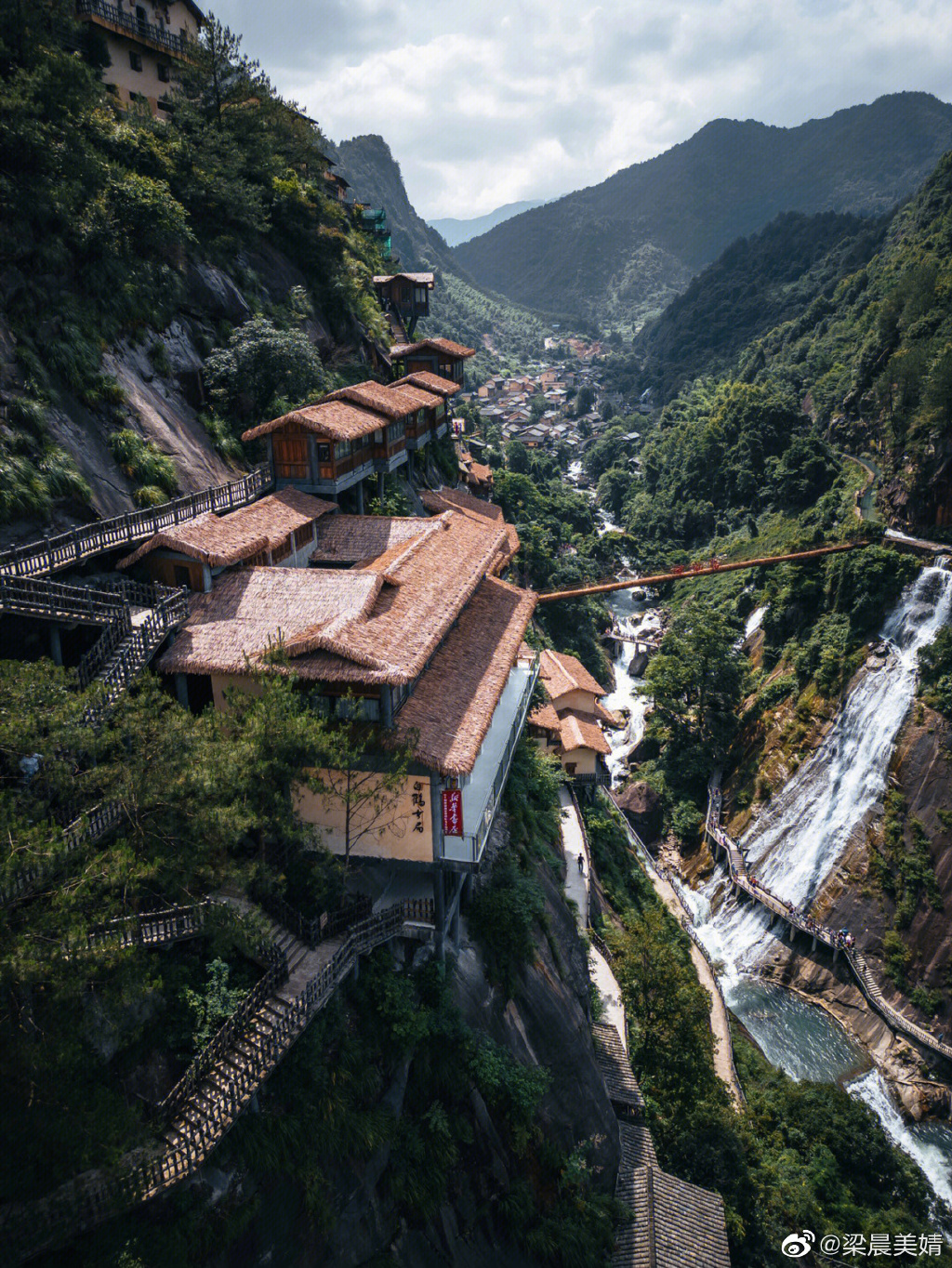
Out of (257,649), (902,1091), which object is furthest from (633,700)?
(257,649)

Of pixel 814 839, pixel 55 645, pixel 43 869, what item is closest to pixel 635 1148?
pixel 43 869

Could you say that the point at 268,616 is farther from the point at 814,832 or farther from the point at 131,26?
the point at 131,26

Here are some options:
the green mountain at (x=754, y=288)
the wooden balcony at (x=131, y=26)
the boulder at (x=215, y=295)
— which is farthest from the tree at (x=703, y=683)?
the green mountain at (x=754, y=288)

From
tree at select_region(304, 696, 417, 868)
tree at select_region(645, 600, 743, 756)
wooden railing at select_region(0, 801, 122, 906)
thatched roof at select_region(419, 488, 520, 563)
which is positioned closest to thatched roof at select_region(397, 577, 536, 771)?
tree at select_region(304, 696, 417, 868)

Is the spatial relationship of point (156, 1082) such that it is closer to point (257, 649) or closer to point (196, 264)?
point (257, 649)

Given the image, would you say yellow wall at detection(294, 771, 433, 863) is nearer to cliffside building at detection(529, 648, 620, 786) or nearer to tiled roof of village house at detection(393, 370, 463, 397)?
cliffside building at detection(529, 648, 620, 786)

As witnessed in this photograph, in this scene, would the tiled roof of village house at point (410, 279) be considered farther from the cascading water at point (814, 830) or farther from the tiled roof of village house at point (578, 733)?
the cascading water at point (814, 830)
